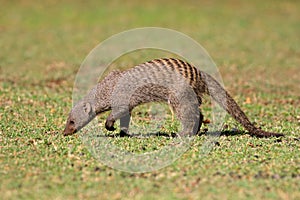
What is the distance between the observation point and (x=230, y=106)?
28.3ft

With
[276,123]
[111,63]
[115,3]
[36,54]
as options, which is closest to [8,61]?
[36,54]

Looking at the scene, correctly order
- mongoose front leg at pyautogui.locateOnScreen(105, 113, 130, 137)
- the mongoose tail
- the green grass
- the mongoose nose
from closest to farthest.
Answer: the green grass, the mongoose tail, the mongoose nose, mongoose front leg at pyautogui.locateOnScreen(105, 113, 130, 137)

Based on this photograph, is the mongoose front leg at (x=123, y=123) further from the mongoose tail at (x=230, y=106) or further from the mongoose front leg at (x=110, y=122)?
the mongoose tail at (x=230, y=106)

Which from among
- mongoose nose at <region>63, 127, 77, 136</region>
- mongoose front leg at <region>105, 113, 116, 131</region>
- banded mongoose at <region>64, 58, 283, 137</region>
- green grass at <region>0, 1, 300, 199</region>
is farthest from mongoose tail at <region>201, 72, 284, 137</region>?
mongoose nose at <region>63, 127, 77, 136</region>

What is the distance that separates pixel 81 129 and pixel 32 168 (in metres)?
2.17

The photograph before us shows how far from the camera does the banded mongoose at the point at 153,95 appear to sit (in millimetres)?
8648

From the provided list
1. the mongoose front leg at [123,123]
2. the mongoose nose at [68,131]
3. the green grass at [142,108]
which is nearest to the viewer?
the green grass at [142,108]

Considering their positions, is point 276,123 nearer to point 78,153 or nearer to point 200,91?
point 200,91

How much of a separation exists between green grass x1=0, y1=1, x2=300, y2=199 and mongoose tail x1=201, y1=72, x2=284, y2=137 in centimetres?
22

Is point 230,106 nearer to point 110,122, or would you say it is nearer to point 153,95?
point 153,95

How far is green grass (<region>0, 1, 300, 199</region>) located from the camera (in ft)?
21.3

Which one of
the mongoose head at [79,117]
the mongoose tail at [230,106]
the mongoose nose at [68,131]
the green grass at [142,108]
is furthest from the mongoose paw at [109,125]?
the mongoose tail at [230,106]

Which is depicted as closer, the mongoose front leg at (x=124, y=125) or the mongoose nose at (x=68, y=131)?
the mongoose nose at (x=68, y=131)

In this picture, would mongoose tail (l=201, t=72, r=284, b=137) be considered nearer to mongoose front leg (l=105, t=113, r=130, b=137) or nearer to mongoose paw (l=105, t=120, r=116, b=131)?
mongoose front leg (l=105, t=113, r=130, b=137)
